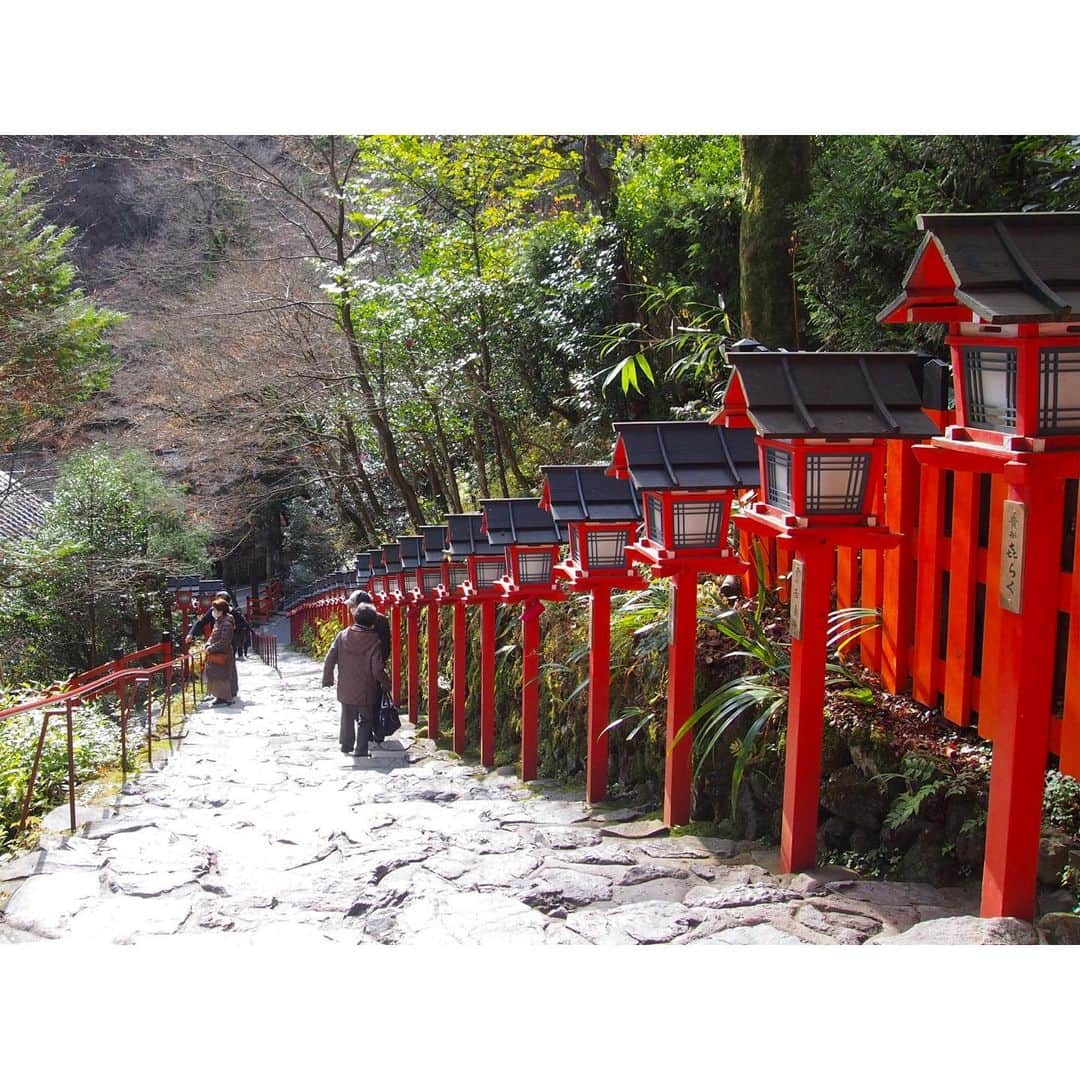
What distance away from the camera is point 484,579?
771 centimetres

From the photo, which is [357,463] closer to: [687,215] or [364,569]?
[364,569]

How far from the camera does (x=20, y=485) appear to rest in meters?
12.9

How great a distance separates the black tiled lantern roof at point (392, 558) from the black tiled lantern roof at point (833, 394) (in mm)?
8212

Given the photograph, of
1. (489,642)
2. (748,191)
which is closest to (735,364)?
(748,191)

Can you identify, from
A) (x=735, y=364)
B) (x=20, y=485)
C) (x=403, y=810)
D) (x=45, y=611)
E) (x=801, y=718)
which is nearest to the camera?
(x=735, y=364)

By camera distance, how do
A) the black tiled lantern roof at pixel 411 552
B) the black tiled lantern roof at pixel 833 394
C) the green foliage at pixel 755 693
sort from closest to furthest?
1. the black tiled lantern roof at pixel 833 394
2. the green foliage at pixel 755 693
3. the black tiled lantern roof at pixel 411 552

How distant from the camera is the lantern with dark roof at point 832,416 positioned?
10.4 ft

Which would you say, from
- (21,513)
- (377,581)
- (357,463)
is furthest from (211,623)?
(357,463)

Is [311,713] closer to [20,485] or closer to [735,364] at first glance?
[20,485]

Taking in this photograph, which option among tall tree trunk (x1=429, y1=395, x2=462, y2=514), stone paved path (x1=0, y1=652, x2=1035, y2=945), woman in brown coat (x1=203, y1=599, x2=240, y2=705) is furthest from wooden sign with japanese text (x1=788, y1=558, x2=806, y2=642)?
tall tree trunk (x1=429, y1=395, x2=462, y2=514)

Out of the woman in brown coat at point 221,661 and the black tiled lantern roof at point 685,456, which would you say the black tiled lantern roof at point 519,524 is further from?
the woman in brown coat at point 221,661

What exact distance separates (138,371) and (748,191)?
1008cm

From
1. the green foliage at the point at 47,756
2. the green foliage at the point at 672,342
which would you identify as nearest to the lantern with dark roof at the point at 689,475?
the green foliage at the point at 672,342

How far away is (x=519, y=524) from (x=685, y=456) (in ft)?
7.44
